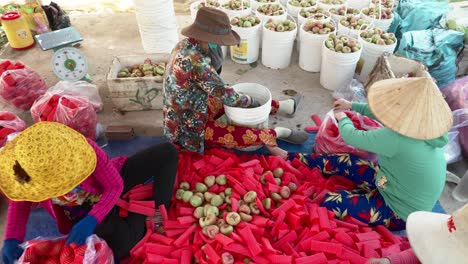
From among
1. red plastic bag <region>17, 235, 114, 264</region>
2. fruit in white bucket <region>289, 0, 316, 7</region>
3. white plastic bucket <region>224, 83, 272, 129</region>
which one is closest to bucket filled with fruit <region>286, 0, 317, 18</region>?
fruit in white bucket <region>289, 0, 316, 7</region>

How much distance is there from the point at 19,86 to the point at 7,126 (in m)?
0.62

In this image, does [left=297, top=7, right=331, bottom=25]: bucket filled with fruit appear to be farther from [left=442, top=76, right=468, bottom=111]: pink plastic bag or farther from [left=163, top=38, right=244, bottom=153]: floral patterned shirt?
[left=163, top=38, right=244, bottom=153]: floral patterned shirt

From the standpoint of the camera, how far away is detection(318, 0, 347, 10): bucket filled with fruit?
392 cm

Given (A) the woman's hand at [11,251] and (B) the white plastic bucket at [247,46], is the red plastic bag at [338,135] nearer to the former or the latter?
(B) the white plastic bucket at [247,46]

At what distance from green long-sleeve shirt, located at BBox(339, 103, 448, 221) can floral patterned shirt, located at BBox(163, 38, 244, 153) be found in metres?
0.91

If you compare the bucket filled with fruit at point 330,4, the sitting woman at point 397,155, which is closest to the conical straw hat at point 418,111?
the sitting woman at point 397,155

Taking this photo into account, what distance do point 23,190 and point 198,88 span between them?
1.28m

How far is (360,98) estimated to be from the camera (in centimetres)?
317

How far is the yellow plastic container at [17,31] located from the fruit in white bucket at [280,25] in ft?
9.03

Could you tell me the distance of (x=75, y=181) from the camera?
5.07 ft

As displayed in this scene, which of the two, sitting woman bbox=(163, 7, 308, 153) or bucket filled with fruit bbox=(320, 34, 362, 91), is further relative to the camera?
bucket filled with fruit bbox=(320, 34, 362, 91)

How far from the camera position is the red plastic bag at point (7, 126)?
2.52m

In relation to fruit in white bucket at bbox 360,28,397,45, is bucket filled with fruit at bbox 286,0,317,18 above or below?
above

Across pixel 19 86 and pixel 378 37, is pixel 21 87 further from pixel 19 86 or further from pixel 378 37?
pixel 378 37
